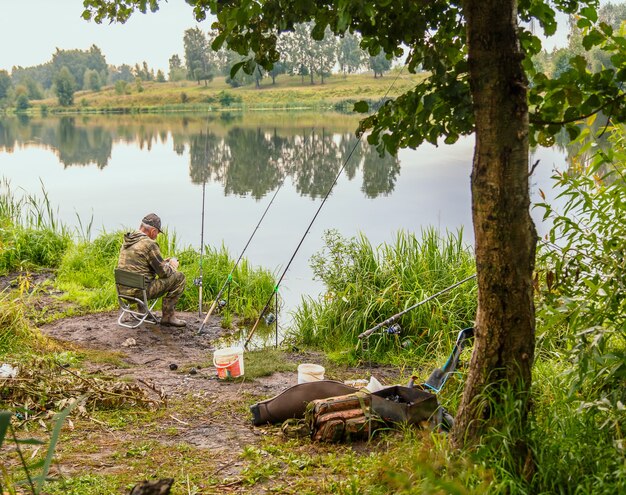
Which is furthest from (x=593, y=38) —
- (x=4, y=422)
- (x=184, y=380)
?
(x=184, y=380)

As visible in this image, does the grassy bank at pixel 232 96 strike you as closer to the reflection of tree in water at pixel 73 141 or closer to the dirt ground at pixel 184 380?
the reflection of tree in water at pixel 73 141

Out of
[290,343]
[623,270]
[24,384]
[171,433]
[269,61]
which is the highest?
[269,61]

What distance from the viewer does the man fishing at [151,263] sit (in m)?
7.37

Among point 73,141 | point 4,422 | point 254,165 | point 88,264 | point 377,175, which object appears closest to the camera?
point 4,422

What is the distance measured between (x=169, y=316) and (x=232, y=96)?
187 ft

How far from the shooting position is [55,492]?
3.16 meters

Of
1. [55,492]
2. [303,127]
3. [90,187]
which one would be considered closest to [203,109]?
[303,127]

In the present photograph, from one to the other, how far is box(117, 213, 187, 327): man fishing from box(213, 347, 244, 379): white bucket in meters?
1.88

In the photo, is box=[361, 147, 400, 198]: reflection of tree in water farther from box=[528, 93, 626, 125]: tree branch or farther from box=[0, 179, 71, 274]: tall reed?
box=[528, 93, 626, 125]: tree branch

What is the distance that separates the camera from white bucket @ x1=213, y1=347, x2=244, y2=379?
580 centimetres

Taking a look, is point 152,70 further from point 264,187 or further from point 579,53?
point 579,53

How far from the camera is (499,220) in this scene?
2.90 metres

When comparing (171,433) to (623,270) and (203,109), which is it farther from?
(203,109)

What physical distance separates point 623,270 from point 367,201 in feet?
48.4
